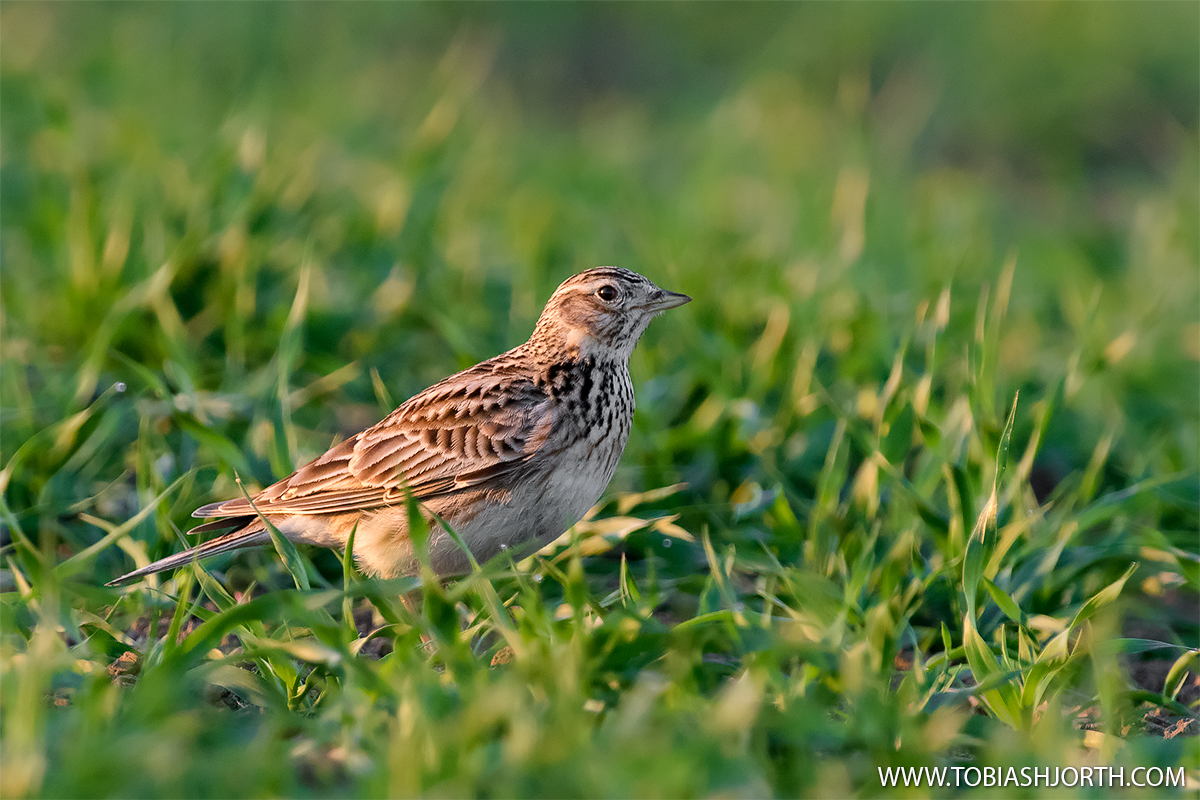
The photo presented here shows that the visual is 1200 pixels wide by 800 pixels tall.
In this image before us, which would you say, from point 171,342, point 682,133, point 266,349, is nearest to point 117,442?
point 171,342

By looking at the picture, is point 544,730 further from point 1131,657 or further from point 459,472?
point 1131,657

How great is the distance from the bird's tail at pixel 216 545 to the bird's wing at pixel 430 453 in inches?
3.0

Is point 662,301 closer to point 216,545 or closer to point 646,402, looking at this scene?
point 646,402

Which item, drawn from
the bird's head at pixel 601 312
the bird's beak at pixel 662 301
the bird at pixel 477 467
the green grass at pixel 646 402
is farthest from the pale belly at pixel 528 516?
the bird's beak at pixel 662 301

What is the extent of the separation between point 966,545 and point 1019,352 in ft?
10.3

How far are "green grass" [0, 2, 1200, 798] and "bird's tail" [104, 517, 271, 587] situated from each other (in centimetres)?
13

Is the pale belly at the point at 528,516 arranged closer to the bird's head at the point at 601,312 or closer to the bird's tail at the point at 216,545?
the bird's head at the point at 601,312

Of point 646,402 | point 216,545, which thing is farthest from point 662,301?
point 216,545

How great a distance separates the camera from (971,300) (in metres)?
6.41

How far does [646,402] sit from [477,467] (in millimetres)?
1386

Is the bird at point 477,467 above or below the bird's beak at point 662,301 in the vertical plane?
below

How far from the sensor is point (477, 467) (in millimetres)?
3951

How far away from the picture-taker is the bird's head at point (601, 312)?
14.0 ft

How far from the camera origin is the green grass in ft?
9.81
